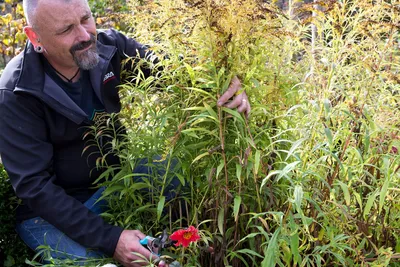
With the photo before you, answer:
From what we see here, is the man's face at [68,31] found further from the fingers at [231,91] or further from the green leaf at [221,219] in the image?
the green leaf at [221,219]

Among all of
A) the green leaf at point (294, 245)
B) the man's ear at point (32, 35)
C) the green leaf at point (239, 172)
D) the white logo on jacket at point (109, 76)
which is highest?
the man's ear at point (32, 35)

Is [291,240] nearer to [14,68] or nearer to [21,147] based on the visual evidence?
[21,147]

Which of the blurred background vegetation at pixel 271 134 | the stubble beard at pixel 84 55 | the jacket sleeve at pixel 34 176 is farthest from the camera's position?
the stubble beard at pixel 84 55

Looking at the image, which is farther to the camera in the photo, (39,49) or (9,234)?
(9,234)

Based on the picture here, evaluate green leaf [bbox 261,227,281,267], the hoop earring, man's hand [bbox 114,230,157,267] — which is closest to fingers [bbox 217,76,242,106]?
green leaf [bbox 261,227,281,267]

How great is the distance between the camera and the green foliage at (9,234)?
10.6ft

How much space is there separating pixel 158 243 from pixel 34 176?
0.77 metres

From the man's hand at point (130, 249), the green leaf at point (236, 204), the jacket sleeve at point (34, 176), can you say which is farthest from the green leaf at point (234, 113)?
→ the jacket sleeve at point (34, 176)

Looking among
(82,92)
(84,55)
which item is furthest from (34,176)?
(84,55)

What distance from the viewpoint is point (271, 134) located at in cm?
271

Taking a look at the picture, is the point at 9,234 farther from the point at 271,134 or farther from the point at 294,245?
the point at 294,245

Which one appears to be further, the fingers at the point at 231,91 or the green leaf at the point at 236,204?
the fingers at the point at 231,91

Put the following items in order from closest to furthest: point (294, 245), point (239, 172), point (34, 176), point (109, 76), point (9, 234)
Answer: point (294, 245) < point (239, 172) < point (34, 176) < point (109, 76) < point (9, 234)

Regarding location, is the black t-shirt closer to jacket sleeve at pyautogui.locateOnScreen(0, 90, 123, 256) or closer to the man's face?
the man's face
